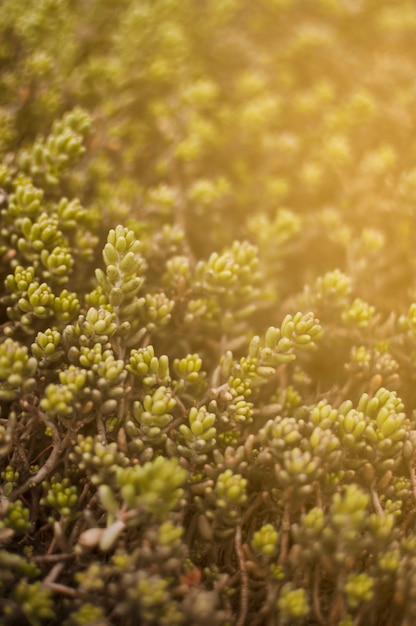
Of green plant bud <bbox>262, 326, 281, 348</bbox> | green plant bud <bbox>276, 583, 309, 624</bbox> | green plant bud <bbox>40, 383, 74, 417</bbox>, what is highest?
green plant bud <bbox>262, 326, 281, 348</bbox>

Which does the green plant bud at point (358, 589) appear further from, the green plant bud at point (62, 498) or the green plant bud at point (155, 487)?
the green plant bud at point (62, 498)

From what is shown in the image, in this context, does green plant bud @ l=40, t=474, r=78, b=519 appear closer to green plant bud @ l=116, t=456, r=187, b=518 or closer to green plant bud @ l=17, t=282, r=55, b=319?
green plant bud @ l=116, t=456, r=187, b=518

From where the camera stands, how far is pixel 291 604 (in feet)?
4.50

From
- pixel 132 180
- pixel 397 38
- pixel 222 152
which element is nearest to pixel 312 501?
pixel 132 180

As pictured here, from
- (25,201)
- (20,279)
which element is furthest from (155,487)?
(25,201)

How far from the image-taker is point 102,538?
4.43 feet

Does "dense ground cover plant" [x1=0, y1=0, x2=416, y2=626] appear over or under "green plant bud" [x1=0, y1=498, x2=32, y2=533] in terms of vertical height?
over

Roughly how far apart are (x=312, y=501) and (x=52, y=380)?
871mm

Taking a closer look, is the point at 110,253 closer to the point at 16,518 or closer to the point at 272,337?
the point at 272,337

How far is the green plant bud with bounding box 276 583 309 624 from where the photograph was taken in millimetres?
1363

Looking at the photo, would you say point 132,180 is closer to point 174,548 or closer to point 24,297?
point 24,297

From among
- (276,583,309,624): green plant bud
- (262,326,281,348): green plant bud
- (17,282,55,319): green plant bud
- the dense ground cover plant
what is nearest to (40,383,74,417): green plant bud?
the dense ground cover plant

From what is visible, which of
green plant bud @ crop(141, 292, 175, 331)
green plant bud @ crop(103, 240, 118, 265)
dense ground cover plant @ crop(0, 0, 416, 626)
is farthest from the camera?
green plant bud @ crop(141, 292, 175, 331)

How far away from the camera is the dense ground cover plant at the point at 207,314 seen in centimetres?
145
